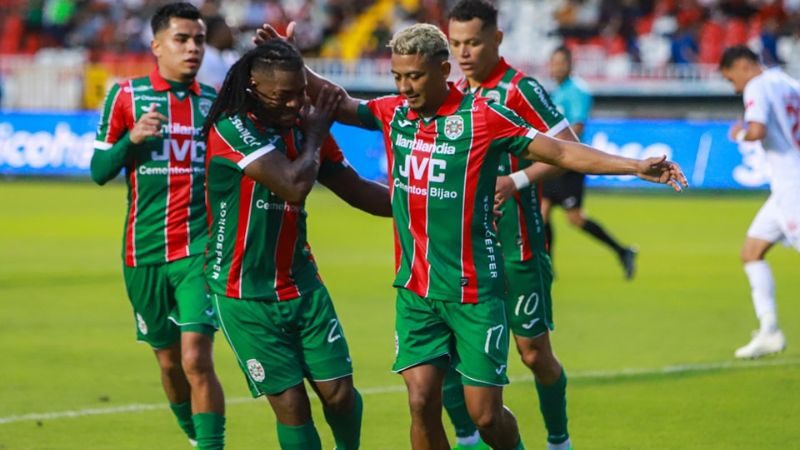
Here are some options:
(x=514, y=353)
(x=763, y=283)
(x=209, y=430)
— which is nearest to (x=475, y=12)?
(x=209, y=430)

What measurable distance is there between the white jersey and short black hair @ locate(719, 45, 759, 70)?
159 millimetres

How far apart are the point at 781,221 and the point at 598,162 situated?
17.2 ft

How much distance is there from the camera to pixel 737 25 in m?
29.2

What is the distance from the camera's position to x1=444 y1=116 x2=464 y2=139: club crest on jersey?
6.20 metres

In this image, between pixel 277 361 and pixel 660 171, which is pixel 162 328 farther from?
pixel 660 171

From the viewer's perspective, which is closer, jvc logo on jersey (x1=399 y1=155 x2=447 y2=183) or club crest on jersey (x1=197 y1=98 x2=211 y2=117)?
jvc logo on jersey (x1=399 y1=155 x2=447 y2=183)

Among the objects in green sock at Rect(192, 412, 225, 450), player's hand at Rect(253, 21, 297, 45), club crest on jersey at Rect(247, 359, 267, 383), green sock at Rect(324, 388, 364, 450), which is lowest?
green sock at Rect(192, 412, 225, 450)

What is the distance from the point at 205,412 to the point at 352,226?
46.4 ft

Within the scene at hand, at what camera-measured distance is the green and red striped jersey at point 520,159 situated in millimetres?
7336

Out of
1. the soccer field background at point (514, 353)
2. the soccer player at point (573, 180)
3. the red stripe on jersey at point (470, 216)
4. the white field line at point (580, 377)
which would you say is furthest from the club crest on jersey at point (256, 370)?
the soccer player at point (573, 180)

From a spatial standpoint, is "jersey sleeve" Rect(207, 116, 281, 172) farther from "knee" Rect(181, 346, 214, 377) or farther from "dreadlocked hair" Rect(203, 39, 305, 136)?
"knee" Rect(181, 346, 214, 377)

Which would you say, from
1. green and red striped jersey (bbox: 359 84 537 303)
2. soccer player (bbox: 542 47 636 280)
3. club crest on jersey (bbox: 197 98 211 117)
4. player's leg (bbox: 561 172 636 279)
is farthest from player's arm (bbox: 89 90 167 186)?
player's leg (bbox: 561 172 636 279)

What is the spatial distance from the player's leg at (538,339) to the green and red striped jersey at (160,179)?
1670 mm

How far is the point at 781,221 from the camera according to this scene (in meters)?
10.8
